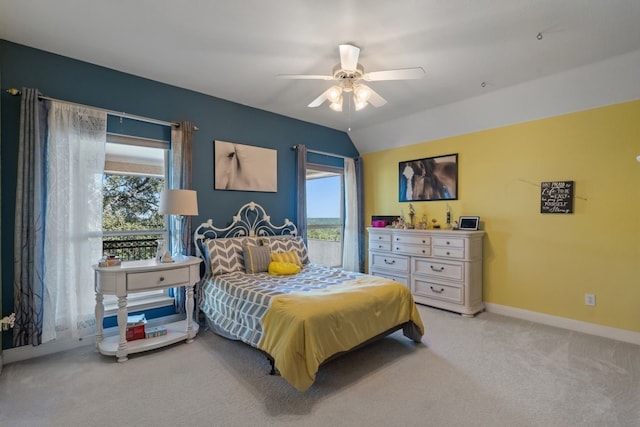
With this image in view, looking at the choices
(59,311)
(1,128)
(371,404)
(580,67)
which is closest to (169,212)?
(59,311)

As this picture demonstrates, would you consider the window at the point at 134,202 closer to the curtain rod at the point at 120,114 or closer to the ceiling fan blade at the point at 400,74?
the curtain rod at the point at 120,114

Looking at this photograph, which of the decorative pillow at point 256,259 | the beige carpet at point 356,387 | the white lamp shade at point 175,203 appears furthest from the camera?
the decorative pillow at point 256,259

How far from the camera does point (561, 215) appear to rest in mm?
3510

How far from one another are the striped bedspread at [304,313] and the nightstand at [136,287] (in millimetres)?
306

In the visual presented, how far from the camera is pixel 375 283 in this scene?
295 cm

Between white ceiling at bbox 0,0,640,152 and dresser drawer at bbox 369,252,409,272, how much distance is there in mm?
2419

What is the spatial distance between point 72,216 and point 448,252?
4242mm

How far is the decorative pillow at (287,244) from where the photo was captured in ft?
13.1

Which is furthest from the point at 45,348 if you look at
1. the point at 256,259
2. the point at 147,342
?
the point at 256,259

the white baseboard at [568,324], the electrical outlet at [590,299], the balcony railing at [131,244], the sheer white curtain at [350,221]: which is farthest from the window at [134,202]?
the electrical outlet at [590,299]

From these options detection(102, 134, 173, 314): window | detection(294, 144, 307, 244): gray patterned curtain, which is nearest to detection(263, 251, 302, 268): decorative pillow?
detection(294, 144, 307, 244): gray patterned curtain

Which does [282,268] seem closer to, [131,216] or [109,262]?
[109,262]

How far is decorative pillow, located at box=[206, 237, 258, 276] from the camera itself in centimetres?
343

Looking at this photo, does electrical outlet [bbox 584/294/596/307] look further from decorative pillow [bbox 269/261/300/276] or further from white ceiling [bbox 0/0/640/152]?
decorative pillow [bbox 269/261/300/276]
